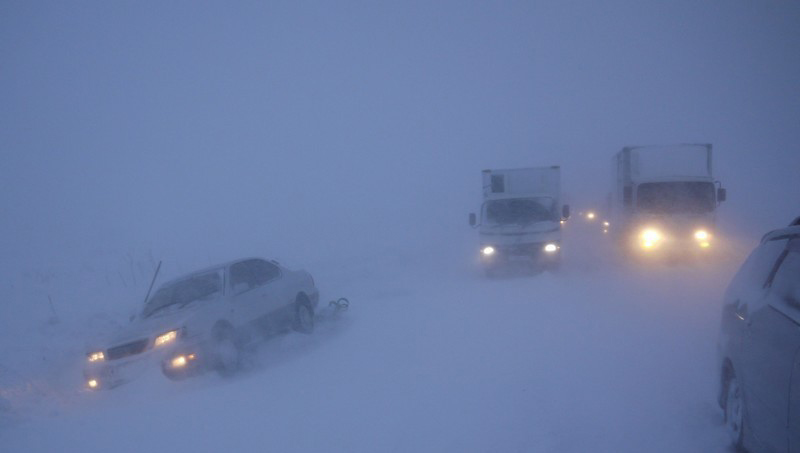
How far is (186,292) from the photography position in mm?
7203

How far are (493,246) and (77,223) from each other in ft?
109

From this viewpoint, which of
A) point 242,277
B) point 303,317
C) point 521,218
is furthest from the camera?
point 521,218

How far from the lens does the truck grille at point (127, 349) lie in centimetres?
589

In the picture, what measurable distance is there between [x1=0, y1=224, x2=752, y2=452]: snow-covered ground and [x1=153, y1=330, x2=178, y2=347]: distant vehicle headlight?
1.43 feet

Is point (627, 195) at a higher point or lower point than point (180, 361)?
higher

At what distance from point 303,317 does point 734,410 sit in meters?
6.76

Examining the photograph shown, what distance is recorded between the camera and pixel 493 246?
39.6 feet

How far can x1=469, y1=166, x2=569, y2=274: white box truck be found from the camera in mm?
11875

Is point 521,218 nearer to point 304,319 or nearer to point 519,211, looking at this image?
point 519,211

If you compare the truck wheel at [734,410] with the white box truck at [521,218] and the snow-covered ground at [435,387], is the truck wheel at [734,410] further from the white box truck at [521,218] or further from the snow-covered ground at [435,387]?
the white box truck at [521,218]

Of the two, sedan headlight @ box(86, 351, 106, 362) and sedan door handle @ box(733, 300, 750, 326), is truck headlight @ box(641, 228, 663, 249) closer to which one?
sedan door handle @ box(733, 300, 750, 326)

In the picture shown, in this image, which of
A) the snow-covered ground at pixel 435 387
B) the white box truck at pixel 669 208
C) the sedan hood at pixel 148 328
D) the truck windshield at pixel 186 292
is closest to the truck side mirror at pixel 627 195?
the white box truck at pixel 669 208

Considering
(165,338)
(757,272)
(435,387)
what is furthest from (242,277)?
(757,272)

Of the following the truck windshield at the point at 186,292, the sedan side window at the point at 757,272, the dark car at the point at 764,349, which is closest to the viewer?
the dark car at the point at 764,349
